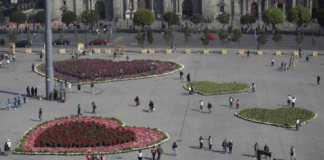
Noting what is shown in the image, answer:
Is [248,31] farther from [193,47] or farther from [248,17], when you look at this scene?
[193,47]

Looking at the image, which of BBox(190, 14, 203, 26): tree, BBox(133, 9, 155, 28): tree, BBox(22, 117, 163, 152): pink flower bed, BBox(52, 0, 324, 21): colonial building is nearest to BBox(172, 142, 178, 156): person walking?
BBox(22, 117, 163, 152): pink flower bed

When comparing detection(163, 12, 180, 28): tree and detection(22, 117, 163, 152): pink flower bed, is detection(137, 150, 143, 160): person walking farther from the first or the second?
detection(163, 12, 180, 28): tree

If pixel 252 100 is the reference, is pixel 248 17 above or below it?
above

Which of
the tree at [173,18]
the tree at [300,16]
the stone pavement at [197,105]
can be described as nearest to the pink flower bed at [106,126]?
the stone pavement at [197,105]

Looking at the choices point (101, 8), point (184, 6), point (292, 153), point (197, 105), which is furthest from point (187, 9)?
point (292, 153)

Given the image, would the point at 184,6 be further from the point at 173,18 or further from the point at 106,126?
the point at 106,126

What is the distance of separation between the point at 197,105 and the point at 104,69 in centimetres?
2225

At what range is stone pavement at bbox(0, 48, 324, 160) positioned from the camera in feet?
189

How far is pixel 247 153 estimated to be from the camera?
182ft

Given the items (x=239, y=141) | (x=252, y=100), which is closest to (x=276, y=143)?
(x=239, y=141)

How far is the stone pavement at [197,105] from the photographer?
57.5 metres

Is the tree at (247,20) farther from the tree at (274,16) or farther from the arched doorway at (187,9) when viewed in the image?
the arched doorway at (187,9)

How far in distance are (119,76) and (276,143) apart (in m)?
35.7

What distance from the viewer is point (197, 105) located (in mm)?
73250
